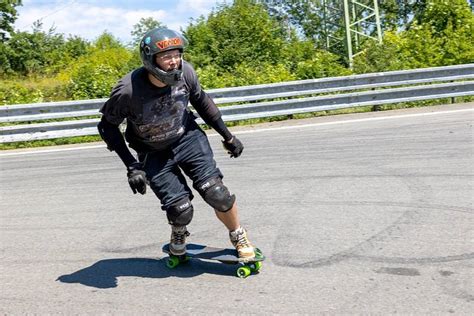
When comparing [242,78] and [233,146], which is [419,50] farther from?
[233,146]

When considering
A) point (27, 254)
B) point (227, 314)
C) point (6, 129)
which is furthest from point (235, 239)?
point (6, 129)

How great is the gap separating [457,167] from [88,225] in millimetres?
4119

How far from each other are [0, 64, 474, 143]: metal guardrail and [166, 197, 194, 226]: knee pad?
9.21 metres

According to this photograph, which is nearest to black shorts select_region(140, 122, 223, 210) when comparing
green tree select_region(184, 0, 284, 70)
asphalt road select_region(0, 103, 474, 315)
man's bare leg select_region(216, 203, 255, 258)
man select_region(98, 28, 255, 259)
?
man select_region(98, 28, 255, 259)

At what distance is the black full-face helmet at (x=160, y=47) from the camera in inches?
158

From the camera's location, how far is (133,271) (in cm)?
466

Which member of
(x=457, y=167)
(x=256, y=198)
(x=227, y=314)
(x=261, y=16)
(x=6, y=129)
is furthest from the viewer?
(x=261, y=16)

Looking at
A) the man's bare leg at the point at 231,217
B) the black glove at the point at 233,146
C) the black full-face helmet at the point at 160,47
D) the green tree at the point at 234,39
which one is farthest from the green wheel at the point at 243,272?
the green tree at the point at 234,39

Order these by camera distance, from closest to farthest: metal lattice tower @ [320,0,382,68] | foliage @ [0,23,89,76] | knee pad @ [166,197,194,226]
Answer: knee pad @ [166,197,194,226] < metal lattice tower @ [320,0,382,68] < foliage @ [0,23,89,76]

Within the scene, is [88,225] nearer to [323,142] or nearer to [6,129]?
[323,142]

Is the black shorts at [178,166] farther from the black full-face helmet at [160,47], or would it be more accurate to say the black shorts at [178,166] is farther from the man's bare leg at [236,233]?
the black full-face helmet at [160,47]

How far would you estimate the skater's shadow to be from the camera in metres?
4.52

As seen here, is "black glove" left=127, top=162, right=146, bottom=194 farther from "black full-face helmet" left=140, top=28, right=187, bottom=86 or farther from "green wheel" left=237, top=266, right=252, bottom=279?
"green wheel" left=237, top=266, right=252, bottom=279

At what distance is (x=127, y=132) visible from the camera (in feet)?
14.8
